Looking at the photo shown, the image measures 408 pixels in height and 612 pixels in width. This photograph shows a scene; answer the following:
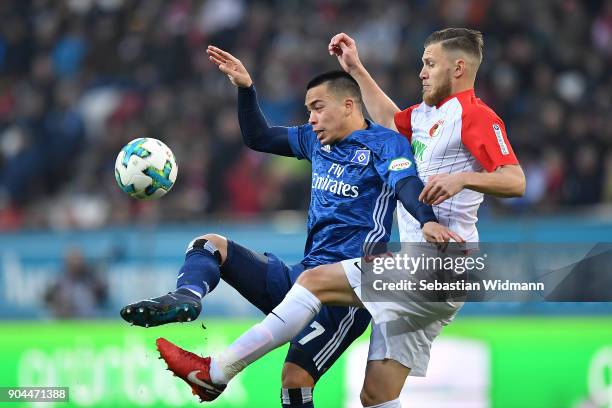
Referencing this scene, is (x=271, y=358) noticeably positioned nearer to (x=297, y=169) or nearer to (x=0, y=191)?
(x=297, y=169)

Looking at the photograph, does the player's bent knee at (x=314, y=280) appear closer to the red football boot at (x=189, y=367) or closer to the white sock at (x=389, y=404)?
the red football boot at (x=189, y=367)

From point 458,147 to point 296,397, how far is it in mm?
1709

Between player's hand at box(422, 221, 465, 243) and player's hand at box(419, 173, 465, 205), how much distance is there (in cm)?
14

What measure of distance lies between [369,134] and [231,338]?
431 centimetres

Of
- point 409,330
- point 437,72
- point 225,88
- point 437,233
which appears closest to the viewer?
point 437,233

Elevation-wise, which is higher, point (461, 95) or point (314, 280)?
point (461, 95)

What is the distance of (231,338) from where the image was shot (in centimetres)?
1059

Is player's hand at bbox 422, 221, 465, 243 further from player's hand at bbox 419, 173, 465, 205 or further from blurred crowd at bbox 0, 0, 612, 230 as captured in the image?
blurred crowd at bbox 0, 0, 612, 230

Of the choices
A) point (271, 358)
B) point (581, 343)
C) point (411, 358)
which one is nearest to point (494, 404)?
point (581, 343)

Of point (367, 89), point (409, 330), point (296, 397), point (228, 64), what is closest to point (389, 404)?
point (409, 330)

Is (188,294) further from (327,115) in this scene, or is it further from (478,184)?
(478,184)

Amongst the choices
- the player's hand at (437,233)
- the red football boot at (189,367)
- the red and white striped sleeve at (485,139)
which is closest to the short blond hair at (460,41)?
the red and white striped sleeve at (485,139)

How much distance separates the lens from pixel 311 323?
6.72 metres

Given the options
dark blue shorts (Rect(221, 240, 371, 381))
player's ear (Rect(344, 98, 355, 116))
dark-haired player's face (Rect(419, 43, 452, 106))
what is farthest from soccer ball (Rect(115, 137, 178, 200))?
dark-haired player's face (Rect(419, 43, 452, 106))
